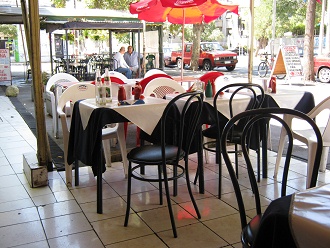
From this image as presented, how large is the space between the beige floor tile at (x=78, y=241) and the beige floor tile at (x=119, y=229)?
1.9 inches

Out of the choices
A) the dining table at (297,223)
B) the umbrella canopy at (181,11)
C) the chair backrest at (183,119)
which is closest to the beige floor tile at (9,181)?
the chair backrest at (183,119)

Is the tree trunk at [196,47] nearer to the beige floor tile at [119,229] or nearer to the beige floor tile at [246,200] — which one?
the beige floor tile at [246,200]

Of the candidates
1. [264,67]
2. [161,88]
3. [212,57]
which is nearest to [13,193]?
[161,88]

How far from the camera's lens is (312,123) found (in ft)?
6.61

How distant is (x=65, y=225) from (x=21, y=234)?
1.01 ft

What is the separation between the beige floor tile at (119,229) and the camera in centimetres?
276

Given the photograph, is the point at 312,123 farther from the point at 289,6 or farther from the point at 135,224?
the point at 289,6

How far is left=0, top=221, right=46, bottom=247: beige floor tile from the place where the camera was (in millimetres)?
2744

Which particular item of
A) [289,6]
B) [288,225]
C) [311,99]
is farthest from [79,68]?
[289,6]

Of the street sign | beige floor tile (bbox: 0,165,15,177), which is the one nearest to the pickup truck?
the street sign

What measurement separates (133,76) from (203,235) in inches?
416

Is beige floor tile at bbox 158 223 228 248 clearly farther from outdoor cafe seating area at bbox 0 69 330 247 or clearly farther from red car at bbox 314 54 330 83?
red car at bbox 314 54 330 83

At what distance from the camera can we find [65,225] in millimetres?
2971

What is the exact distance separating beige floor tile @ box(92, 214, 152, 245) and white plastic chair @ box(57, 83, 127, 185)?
95cm
